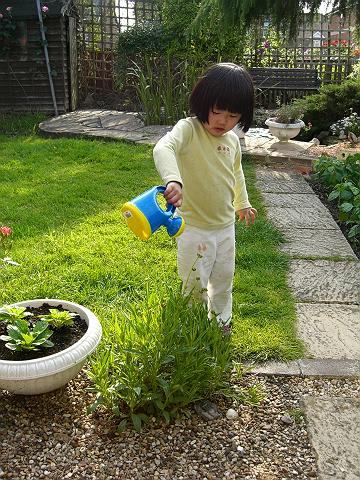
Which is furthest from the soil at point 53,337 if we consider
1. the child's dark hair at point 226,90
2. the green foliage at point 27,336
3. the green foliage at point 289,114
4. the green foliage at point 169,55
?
the green foliage at point 169,55

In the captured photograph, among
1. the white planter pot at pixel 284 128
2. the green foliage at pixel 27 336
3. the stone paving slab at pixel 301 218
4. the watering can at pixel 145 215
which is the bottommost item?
the stone paving slab at pixel 301 218

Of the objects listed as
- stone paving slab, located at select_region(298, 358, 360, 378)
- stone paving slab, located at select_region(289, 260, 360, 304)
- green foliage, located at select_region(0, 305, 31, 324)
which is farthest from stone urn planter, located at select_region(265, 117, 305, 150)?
green foliage, located at select_region(0, 305, 31, 324)

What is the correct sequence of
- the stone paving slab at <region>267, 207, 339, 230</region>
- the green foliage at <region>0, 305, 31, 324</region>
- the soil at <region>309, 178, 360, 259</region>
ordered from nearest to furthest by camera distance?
1. the green foliage at <region>0, 305, 31, 324</region>
2. the soil at <region>309, 178, 360, 259</region>
3. the stone paving slab at <region>267, 207, 339, 230</region>

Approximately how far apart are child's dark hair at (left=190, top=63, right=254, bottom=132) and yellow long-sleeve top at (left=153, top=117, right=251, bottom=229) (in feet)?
0.54

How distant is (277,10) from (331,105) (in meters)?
2.20

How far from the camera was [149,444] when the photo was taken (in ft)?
6.81

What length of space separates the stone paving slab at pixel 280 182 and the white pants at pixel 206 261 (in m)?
2.89

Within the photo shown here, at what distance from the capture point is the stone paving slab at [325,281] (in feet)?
10.8

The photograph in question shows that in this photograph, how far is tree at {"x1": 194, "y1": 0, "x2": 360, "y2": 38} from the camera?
20.4 ft

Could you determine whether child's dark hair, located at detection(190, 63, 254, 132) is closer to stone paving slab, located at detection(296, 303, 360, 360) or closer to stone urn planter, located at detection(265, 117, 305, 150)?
stone paving slab, located at detection(296, 303, 360, 360)

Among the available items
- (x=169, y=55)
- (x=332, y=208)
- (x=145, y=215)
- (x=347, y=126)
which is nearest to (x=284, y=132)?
(x=347, y=126)

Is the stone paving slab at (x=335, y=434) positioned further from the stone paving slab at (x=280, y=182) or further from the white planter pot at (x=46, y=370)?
the stone paving slab at (x=280, y=182)

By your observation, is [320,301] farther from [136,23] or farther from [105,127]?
[136,23]

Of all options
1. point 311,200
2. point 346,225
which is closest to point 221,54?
point 311,200
